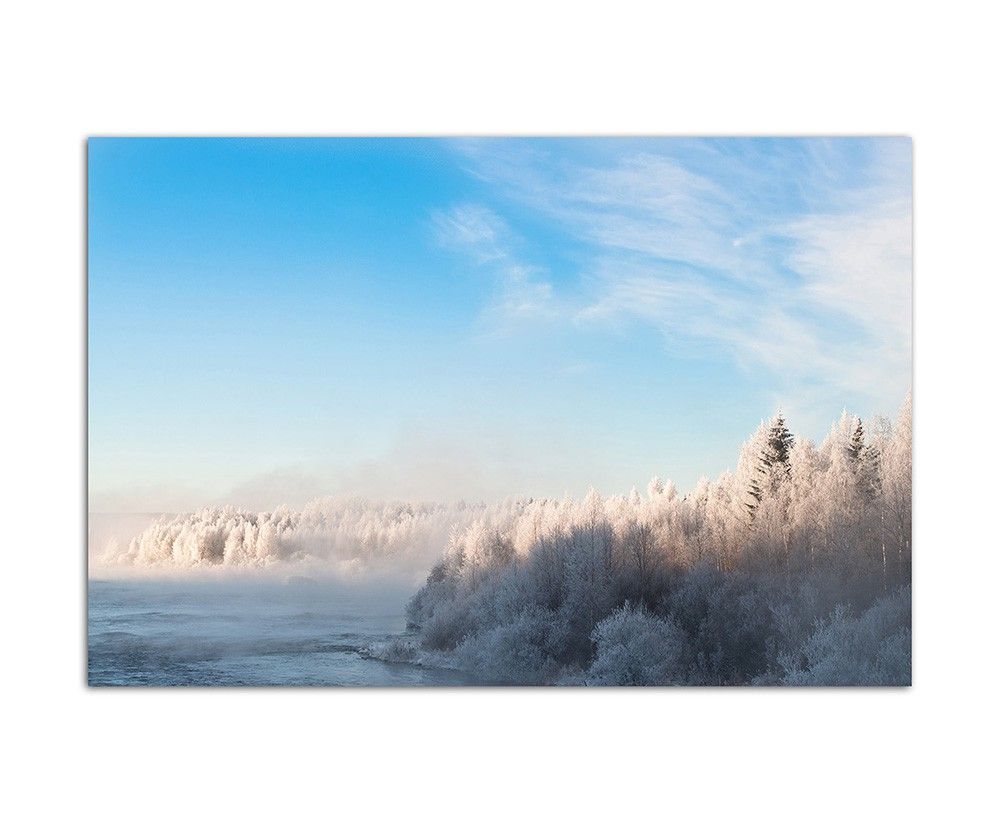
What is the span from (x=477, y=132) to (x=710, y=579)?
2411 millimetres

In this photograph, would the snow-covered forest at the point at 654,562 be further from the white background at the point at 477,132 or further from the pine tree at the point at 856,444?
the white background at the point at 477,132

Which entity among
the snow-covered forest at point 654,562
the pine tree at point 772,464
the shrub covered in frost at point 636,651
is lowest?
the shrub covered in frost at point 636,651

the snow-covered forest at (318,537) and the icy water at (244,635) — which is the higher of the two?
the snow-covered forest at (318,537)

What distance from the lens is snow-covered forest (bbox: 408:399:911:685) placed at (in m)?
4.68

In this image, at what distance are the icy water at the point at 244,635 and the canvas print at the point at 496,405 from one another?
0.01 m

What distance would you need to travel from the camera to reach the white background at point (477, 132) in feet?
14.9

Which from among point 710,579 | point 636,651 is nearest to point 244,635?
point 636,651

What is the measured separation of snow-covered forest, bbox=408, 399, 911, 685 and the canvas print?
14 millimetres

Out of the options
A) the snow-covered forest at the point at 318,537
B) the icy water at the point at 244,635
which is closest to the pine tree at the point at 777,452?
the snow-covered forest at the point at 318,537

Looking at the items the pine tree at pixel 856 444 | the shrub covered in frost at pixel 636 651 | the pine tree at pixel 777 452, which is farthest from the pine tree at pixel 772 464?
the shrub covered in frost at pixel 636 651

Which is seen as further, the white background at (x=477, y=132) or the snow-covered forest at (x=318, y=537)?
the snow-covered forest at (x=318, y=537)

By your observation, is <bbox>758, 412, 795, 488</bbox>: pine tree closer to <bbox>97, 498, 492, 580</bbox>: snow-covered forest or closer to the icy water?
<bbox>97, 498, 492, 580</bbox>: snow-covered forest

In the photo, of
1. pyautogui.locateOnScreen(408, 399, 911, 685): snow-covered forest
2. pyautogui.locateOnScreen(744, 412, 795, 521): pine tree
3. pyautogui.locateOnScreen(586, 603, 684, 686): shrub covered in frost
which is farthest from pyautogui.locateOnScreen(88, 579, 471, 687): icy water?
pyautogui.locateOnScreen(744, 412, 795, 521): pine tree
